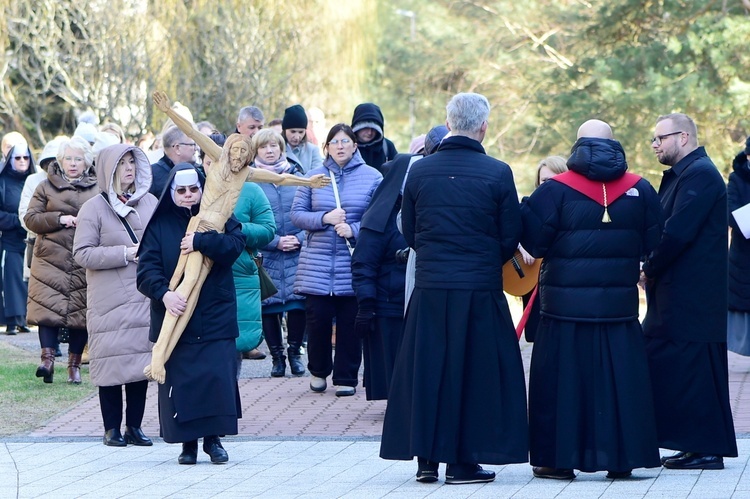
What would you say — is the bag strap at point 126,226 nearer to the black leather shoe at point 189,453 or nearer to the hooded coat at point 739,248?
the black leather shoe at point 189,453

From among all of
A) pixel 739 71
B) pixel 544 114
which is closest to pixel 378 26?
pixel 544 114

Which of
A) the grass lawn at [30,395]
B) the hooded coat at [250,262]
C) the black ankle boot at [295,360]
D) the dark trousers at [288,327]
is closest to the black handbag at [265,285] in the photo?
the hooded coat at [250,262]

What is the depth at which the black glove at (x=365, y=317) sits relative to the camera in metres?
9.66

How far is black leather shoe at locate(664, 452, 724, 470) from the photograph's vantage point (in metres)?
7.60

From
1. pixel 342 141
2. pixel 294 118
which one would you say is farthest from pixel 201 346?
pixel 294 118

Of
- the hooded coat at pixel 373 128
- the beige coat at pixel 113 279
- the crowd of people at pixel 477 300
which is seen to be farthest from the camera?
the hooded coat at pixel 373 128

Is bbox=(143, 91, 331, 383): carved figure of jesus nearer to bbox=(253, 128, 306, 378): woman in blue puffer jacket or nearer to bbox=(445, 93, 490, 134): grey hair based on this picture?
bbox=(445, 93, 490, 134): grey hair

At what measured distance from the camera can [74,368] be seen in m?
11.6

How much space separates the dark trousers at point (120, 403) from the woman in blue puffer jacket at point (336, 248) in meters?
2.22

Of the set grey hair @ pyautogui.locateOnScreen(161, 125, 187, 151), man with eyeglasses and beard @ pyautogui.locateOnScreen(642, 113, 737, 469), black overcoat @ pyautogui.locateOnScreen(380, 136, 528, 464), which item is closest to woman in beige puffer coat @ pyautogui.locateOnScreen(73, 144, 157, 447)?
grey hair @ pyautogui.locateOnScreen(161, 125, 187, 151)

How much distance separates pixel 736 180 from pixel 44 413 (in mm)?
6056

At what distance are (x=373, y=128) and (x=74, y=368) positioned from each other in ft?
10.3

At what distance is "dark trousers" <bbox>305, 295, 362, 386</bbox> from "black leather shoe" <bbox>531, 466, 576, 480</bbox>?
3.54 metres

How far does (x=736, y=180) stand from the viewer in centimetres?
1213
